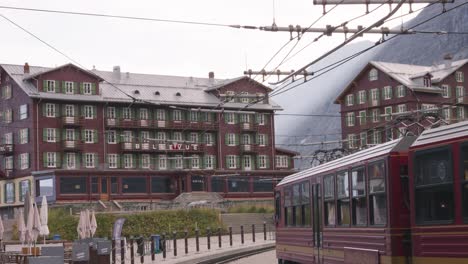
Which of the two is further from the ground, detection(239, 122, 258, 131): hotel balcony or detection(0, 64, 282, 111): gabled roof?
detection(0, 64, 282, 111): gabled roof

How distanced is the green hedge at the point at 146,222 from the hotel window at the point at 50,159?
55.3ft

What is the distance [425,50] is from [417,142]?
18495 centimetres

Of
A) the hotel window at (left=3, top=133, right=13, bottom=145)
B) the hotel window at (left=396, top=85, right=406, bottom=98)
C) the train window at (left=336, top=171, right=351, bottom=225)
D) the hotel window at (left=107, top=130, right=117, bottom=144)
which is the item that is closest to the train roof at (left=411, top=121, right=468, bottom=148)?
the train window at (left=336, top=171, right=351, bottom=225)

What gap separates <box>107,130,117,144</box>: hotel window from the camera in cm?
8338

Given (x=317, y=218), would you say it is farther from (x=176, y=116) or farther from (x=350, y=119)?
(x=176, y=116)

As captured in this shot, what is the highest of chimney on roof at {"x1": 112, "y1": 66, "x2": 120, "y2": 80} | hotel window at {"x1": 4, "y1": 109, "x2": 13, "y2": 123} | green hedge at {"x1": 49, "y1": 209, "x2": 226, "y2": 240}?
chimney on roof at {"x1": 112, "y1": 66, "x2": 120, "y2": 80}

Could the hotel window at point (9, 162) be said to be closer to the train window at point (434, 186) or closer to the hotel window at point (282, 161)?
the hotel window at point (282, 161)

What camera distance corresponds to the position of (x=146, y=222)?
6119cm

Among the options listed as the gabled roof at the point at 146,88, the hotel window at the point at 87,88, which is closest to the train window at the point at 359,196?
the gabled roof at the point at 146,88

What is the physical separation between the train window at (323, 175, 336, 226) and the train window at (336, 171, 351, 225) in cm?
39

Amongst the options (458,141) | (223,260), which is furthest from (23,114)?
(458,141)

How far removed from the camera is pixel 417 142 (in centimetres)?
1391

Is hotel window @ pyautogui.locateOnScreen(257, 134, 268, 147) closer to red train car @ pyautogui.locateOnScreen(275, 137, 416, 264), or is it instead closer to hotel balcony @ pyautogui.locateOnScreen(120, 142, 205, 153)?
hotel balcony @ pyautogui.locateOnScreen(120, 142, 205, 153)

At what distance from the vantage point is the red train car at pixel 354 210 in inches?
572
